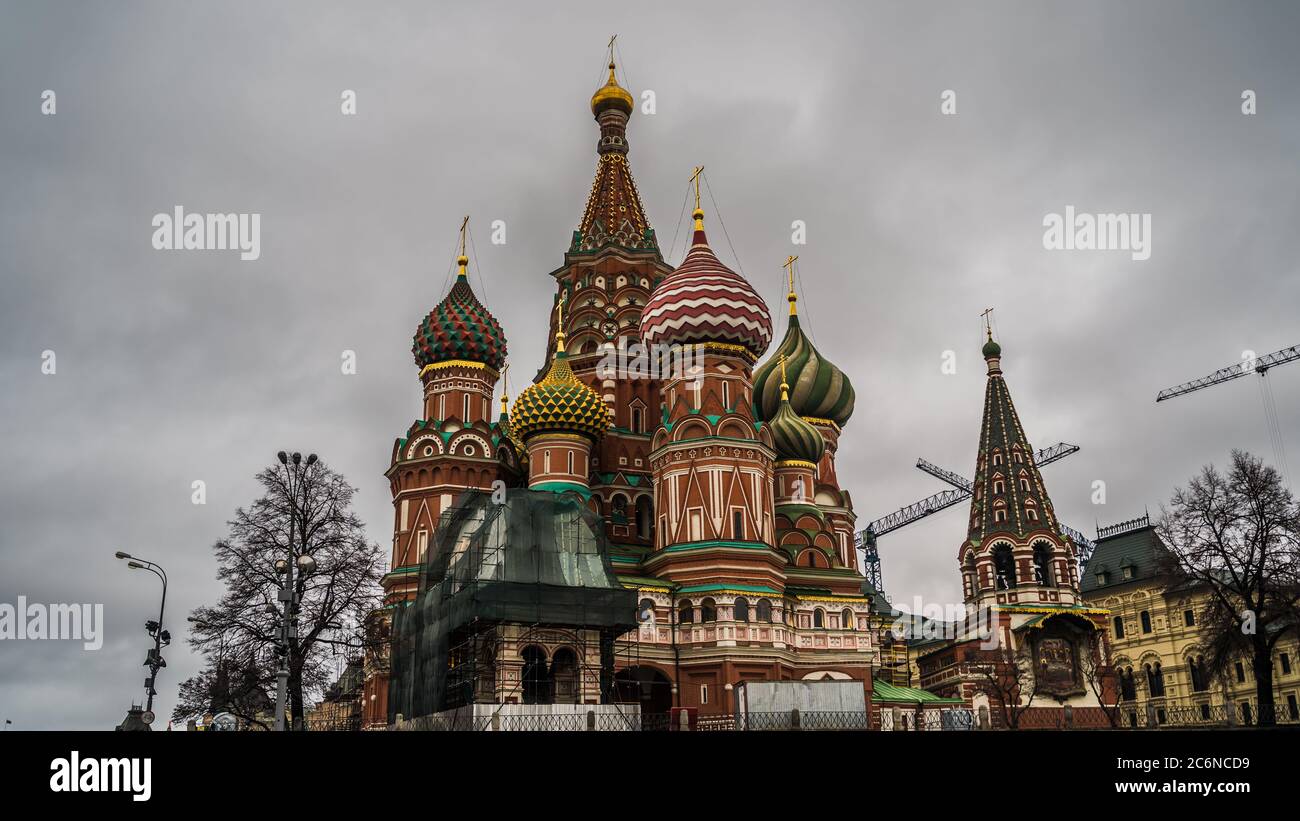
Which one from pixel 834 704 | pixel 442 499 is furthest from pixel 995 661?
pixel 442 499

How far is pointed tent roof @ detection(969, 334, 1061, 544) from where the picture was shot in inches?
2089

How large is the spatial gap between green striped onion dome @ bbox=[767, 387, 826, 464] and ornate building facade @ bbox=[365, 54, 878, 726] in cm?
7

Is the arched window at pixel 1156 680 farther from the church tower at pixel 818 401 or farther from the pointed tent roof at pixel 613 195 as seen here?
the pointed tent roof at pixel 613 195

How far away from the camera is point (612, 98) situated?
2127 inches

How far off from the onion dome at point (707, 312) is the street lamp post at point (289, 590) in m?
17.6

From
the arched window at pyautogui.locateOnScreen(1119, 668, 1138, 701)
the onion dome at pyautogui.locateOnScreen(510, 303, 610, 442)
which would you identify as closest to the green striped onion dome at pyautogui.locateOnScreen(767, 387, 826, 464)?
the onion dome at pyautogui.locateOnScreen(510, 303, 610, 442)

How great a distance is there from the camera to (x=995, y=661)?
45.7 m

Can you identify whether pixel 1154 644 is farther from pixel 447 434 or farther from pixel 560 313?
pixel 447 434

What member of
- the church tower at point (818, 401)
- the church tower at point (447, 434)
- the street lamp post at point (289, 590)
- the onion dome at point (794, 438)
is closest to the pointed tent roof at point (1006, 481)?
the church tower at point (818, 401)

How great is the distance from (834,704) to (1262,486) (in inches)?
597

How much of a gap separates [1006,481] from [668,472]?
23.0 metres

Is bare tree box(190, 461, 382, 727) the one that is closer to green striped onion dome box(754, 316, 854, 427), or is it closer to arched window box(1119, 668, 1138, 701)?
green striped onion dome box(754, 316, 854, 427)
